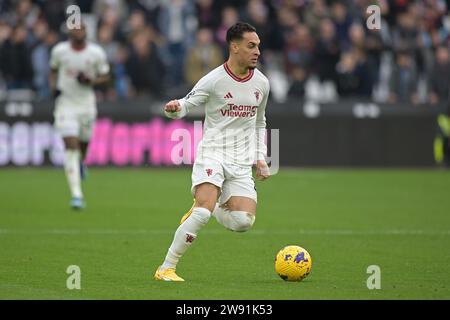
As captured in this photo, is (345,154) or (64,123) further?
(345,154)

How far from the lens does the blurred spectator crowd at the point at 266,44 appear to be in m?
25.6

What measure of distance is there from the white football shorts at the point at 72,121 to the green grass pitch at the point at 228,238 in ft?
3.84

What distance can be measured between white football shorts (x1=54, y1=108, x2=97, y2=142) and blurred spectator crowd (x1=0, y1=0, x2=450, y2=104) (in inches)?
278

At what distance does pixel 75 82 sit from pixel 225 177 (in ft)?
25.4

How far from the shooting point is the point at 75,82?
1775 cm

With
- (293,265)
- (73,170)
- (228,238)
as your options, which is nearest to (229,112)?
(293,265)

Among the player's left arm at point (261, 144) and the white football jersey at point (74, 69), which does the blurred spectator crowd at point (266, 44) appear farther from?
the player's left arm at point (261, 144)

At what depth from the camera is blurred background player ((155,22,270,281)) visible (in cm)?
1034

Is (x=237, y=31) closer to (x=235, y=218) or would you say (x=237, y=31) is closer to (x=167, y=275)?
(x=235, y=218)

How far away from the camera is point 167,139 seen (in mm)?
24297

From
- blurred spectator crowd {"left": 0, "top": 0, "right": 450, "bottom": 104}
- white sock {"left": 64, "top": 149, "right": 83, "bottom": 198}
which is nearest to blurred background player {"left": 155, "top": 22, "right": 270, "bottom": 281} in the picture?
white sock {"left": 64, "top": 149, "right": 83, "bottom": 198}

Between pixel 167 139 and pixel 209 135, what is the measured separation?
13.8m
